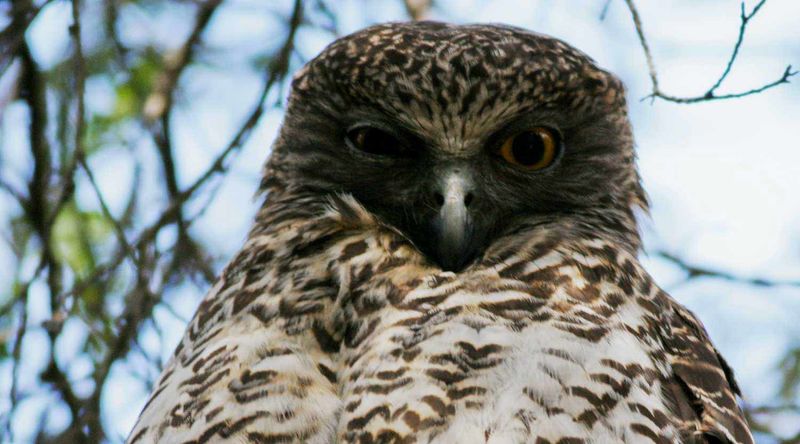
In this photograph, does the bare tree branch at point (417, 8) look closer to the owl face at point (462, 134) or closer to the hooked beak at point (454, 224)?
the owl face at point (462, 134)

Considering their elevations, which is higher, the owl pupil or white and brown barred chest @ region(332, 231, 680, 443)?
the owl pupil

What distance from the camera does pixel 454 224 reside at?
12.0 ft

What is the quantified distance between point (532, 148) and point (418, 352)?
1.02m

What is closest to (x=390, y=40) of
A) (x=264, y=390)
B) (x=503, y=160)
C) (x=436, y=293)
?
(x=503, y=160)

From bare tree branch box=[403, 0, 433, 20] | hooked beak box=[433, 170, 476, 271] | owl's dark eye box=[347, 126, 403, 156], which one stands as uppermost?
owl's dark eye box=[347, 126, 403, 156]

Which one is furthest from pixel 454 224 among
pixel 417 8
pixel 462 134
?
pixel 417 8

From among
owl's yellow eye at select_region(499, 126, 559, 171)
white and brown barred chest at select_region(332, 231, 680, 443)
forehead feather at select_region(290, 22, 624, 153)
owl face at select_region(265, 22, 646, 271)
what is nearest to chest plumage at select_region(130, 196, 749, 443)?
white and brown barred chest at select_region(332, 231, 680, 443)

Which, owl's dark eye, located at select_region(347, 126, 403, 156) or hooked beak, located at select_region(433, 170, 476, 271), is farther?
owl's dark eye, located at select_region(347, 126, 403, 156)

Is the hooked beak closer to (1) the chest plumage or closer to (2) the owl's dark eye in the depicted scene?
(1) the chest plumage

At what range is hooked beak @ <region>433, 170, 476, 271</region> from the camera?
368 centimetres

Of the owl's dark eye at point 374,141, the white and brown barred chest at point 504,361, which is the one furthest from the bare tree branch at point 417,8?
the white and brown barred chest at point 504,361

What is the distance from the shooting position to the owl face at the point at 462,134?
3.91 metres

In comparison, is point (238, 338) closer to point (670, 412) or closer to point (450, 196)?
point (450, 196)

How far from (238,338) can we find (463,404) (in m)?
0.74
